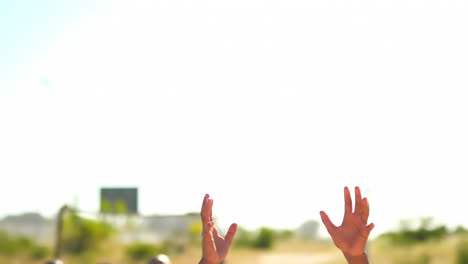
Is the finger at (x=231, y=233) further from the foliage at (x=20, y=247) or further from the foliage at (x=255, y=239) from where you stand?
the foliage at (x=255, y=239)

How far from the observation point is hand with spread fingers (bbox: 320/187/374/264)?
4.79 m

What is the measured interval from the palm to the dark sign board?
113ft

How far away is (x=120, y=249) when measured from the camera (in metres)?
46.6

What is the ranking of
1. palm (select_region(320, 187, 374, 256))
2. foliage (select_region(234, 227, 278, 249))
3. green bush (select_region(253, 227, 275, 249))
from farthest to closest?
green bush (select_region(253, 227, 275, 249))
foliage (select_region(234, 227, 278, 249))
palm (select_region(320, 187, 374, 256))

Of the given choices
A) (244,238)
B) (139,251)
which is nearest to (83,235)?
(139,251)

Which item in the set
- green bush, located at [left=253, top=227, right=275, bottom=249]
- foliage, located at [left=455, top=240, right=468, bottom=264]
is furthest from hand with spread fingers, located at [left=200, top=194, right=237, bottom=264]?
green bush, located at [left=253, top=227, right=275, bottom=249]

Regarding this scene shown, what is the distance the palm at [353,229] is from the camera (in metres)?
4.80

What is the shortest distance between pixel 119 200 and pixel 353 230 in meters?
36.8

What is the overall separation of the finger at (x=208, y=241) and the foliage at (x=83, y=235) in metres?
40.8

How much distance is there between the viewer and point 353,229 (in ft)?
16.0

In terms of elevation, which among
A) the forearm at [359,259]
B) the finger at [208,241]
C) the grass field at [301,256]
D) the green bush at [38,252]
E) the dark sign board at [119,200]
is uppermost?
the dark sign board at [119,200]

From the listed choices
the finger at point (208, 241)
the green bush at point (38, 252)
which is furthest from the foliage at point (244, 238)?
the finger at point (208, 241)

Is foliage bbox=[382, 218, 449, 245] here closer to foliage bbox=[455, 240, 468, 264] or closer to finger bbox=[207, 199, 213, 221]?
foliage bbox=[455, 240, 468, 264]

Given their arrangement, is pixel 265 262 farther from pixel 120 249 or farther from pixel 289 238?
pixel 289 238
